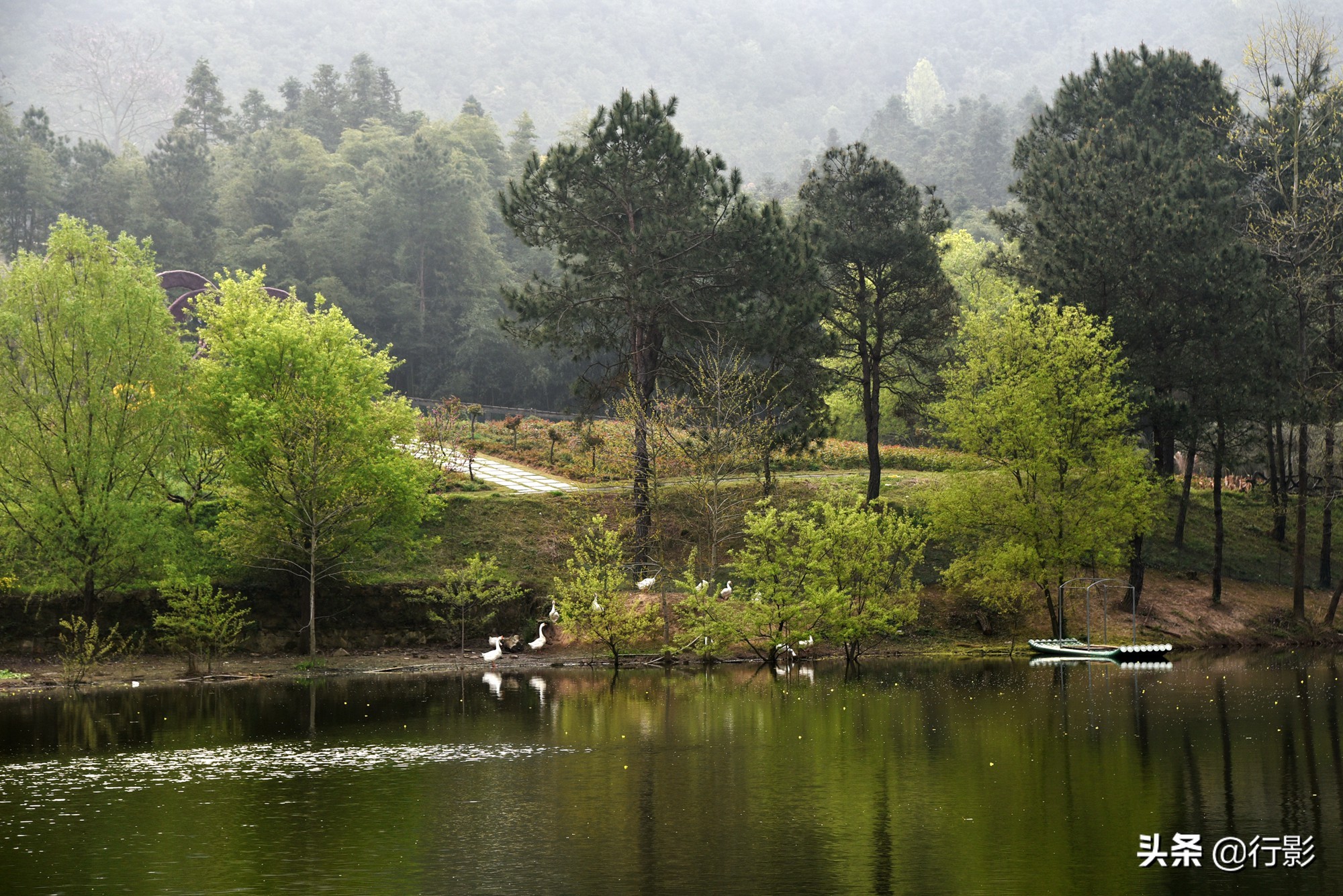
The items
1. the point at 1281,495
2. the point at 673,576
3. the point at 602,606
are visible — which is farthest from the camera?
the point at 1281,495

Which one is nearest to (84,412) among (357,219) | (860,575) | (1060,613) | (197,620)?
(197,620)

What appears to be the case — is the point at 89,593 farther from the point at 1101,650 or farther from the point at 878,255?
the point at 1101,650

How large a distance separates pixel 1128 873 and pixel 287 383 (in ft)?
108

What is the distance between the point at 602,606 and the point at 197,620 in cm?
1251

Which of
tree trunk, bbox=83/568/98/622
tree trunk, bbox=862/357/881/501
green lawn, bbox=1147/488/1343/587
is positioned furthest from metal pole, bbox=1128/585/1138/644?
tree trunk, bbox=83/568/98/622

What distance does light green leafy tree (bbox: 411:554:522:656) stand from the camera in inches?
1639

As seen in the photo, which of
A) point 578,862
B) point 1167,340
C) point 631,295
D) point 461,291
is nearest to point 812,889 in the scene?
point 578,862

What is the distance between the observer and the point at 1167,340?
154 ft

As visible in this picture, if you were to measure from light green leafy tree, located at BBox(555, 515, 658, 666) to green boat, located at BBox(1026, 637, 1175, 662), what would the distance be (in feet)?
43.5

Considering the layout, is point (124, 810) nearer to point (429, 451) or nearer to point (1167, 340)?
point (429, 451)

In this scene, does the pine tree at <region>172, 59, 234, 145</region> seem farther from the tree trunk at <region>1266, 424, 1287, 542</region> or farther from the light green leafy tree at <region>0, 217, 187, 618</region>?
the tree trunk at <region>1266, 424, 1287, 542</region>

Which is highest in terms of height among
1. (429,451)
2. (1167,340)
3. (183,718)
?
(1167,340)

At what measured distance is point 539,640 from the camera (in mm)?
41625

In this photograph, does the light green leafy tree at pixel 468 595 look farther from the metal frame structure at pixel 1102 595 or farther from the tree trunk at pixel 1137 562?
the tree trunk at pixel 1137 562
